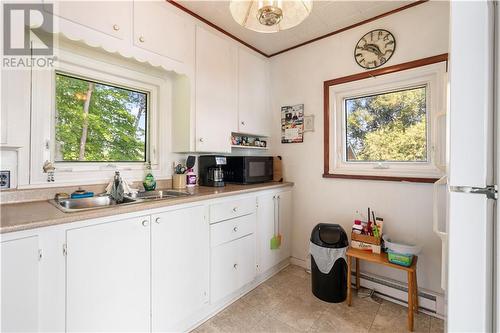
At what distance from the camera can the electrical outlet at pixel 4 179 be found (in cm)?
133

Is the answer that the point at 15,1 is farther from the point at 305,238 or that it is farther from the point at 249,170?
the point at 305,238

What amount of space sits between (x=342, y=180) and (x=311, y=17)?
1.62m

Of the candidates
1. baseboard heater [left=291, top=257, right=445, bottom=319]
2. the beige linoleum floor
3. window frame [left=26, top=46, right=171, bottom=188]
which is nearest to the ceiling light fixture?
window frame [left=26, top=46, right=171, bottom=188]

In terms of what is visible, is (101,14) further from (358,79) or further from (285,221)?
(285,221)

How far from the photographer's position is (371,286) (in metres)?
2.13

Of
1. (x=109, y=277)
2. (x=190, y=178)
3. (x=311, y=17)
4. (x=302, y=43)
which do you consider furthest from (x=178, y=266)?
(x=302, y=43)

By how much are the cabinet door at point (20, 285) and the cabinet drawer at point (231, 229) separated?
1.01 metres

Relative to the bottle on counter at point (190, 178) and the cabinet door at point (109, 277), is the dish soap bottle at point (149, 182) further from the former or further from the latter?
the cabinet door at point (109, 277)

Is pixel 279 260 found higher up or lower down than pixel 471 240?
lower down

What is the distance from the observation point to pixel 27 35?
1.42 metres

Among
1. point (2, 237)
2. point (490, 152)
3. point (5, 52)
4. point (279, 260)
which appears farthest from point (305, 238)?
point (5, 52)

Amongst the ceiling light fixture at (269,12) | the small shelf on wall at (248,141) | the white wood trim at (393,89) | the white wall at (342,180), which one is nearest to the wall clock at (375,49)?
the white wall at (342,180)

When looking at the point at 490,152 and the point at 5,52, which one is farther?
the point at 5,52

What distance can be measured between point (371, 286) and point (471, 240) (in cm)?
178
